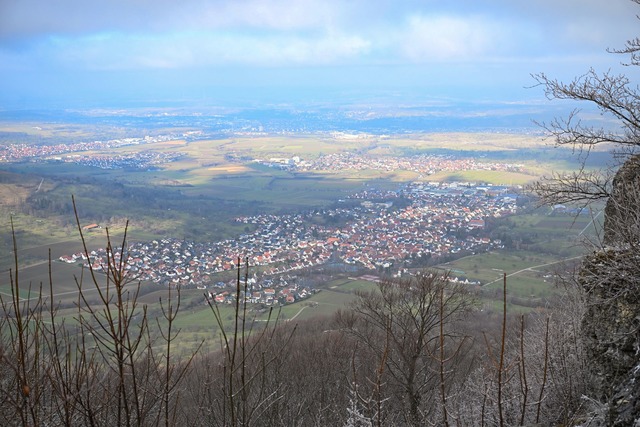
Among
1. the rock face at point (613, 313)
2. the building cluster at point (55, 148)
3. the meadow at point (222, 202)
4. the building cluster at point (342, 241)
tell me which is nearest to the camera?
the rock face at point (613, 313)

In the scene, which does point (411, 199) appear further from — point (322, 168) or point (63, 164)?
point (63, 164)

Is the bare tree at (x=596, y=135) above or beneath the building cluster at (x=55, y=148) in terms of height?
beneath

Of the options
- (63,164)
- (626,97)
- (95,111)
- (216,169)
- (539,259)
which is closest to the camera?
(626,97)

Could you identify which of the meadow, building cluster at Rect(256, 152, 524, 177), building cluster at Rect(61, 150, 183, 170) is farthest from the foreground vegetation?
building cluster at Rect(61, 150, 183, 170)

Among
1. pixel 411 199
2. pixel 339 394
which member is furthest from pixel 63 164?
pixel 339 394

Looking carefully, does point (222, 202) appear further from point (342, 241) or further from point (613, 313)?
point (613, 313)

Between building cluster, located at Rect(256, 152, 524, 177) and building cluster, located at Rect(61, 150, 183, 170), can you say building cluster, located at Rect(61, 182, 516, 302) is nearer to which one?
building cluster, located at Rect(256, 152, 524, 177)

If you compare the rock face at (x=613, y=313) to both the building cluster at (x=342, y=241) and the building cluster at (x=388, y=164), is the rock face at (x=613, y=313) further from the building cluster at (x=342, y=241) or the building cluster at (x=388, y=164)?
the building cluster at (x=388, y=164)

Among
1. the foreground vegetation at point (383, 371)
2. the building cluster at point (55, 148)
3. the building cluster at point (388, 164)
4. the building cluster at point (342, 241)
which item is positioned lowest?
the building cluster at point (342, 241)

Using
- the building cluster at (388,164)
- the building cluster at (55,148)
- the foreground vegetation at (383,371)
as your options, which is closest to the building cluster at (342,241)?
the building cluster at (388,164)
